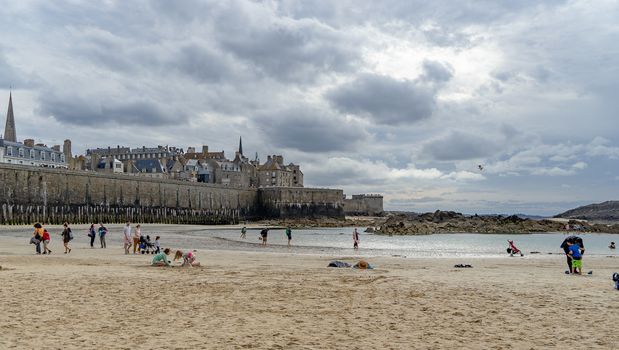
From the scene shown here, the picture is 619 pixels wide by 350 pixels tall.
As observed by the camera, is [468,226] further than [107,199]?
Yes

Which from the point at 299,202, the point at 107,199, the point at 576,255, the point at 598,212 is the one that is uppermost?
the point at 107,199

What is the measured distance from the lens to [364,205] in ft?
445

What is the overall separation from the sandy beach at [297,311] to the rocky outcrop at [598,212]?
133 m

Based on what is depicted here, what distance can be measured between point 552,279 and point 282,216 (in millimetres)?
83592

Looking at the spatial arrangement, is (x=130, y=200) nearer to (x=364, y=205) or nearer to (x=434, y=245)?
(x=434, y=245)

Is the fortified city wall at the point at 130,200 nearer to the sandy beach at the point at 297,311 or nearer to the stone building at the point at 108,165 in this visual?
the stone building at the point at 108,165

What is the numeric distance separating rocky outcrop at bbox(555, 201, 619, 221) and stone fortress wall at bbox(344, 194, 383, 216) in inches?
1970

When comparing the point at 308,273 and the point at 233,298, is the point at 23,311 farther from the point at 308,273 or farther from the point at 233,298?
the point at 308,273

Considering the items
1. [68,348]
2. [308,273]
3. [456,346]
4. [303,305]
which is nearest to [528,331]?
[456,346]

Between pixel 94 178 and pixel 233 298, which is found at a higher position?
pixel 94 178

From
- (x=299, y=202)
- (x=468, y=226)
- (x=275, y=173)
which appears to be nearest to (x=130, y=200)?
(x=299, y=202)

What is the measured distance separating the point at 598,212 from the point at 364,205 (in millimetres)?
67326

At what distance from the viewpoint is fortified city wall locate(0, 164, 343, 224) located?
51812mm

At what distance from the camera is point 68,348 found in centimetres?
652
